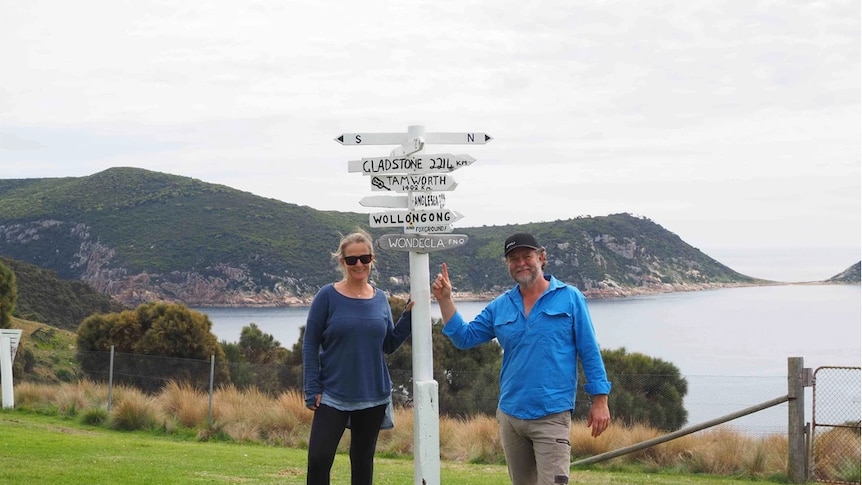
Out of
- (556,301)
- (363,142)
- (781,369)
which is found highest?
(363,142)

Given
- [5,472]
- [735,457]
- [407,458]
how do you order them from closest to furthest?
1. [5,472]
2. [735,457]
3. [407,458]

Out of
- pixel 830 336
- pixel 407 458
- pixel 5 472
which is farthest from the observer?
pixel 830 336

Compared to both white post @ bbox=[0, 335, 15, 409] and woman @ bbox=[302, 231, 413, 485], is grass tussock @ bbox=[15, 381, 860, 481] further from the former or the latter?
woman @ bbox=[302, 231, 413, 485]

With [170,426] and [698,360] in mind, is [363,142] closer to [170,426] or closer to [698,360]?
[170,426]

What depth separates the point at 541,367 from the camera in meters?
5.66

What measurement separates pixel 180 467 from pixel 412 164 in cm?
548

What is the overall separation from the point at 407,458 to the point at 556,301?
941 cm

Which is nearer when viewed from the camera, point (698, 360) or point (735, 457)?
point (735, 457)

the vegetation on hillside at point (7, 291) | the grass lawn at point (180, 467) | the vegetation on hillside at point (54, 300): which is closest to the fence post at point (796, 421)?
the grass lawn at point (180, 467)

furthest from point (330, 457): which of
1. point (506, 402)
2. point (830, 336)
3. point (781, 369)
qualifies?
point (830, 336)

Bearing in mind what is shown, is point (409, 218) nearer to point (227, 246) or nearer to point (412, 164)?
point (412, 164)

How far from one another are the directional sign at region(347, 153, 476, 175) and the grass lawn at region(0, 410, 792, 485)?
408 cm

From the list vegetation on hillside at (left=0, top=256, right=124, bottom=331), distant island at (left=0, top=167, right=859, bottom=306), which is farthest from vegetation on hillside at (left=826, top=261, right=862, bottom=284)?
vegetation on hillside at (left=0, top=256, right=124, bottom=331)

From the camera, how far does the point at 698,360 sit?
128ft
